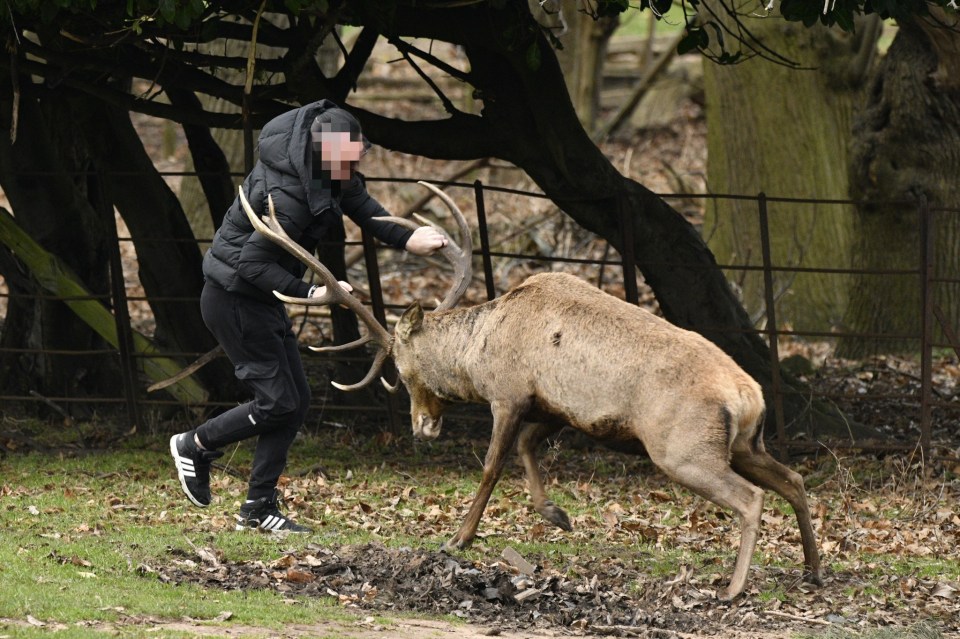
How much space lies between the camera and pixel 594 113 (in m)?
23.1

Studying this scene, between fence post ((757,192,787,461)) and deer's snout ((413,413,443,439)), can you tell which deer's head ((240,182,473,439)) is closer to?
deer's snout ((413,413,443,439))

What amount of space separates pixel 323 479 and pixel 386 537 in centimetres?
166

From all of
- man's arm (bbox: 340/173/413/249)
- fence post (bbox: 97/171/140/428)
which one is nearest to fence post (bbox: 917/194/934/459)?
man's arm (bbox: 340/173/413/249)

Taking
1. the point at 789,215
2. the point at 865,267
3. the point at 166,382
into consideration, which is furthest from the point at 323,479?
the point at 789,215

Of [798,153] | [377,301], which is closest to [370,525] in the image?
[377,301]

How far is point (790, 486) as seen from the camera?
6859mm

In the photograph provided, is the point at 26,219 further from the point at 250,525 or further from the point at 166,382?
the point at 250,525

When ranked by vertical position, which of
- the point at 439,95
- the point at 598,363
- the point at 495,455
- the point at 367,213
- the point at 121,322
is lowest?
the point at 495,455

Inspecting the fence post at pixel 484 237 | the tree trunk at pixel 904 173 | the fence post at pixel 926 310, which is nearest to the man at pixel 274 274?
the fence post at pixel 484 237

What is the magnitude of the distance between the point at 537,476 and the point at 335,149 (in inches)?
80.9

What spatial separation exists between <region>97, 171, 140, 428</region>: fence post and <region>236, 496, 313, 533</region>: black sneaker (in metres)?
3.36

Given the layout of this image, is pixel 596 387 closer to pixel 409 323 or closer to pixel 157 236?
pixel 409 323

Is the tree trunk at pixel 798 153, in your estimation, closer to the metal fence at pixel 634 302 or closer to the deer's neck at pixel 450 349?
the metal fence at pixel 634 302

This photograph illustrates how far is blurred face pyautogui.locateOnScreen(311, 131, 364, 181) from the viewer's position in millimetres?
7039
